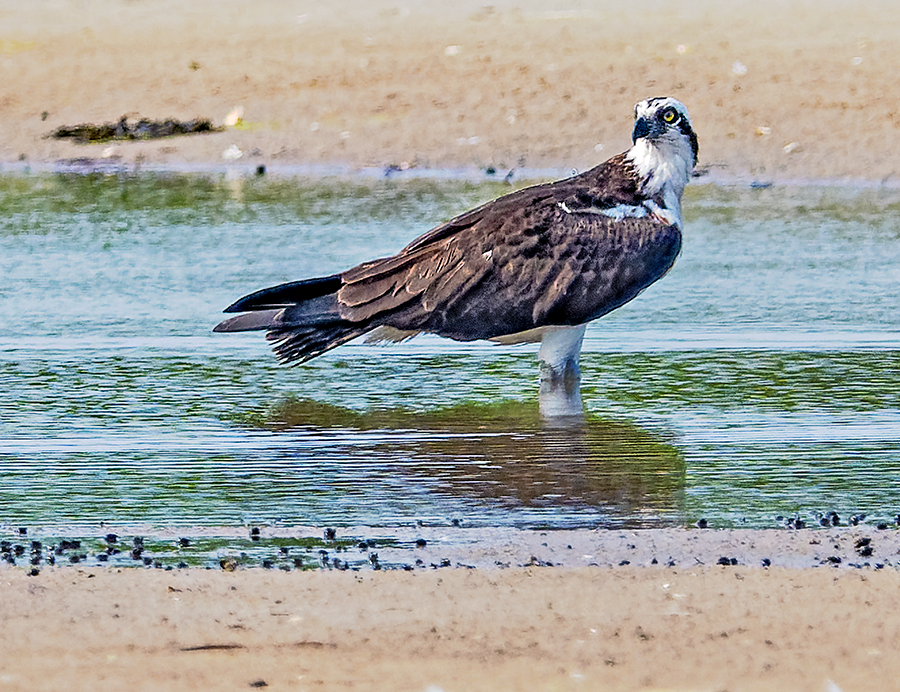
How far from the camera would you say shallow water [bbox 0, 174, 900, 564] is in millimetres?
5641

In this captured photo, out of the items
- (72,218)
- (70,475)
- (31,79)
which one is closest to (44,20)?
(31,79)

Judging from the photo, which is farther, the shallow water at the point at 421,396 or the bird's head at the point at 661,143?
the bird's head at the point at 661,143

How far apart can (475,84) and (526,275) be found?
25.4ft

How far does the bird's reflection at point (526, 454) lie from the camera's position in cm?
569

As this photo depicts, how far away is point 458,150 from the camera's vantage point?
13492 millimetres

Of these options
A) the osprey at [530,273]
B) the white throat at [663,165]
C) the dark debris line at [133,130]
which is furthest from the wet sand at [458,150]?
the white throat at [663,165]

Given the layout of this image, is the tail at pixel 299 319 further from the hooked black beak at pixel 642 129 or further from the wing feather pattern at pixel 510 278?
the hooked black beak at pixel 642 129

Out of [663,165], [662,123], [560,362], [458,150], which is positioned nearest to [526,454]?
[560,362]

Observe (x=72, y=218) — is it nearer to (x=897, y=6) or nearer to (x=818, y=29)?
(x=818, y=29)

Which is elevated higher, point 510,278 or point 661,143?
point 661,143

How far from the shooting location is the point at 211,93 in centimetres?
1487

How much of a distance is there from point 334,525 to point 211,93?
32.9ft

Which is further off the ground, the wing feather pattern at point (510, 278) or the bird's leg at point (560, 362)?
the wing feather pattern at point (510, 278)

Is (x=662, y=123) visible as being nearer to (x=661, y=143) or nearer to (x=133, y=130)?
(x=661, y=143)
